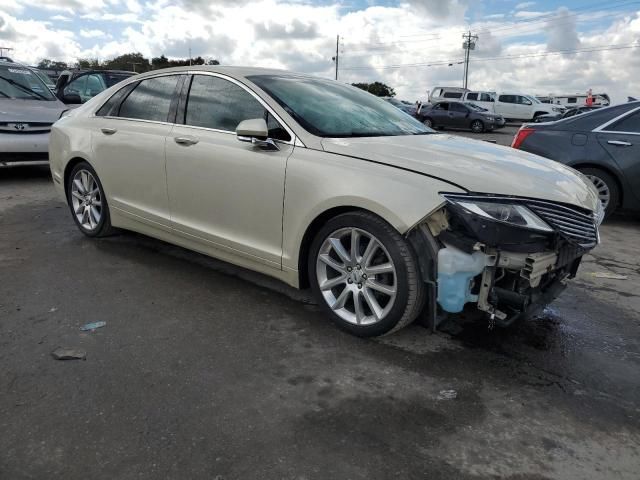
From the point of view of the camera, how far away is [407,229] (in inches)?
116

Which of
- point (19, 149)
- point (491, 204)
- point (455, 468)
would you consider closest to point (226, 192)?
point (491, 204)

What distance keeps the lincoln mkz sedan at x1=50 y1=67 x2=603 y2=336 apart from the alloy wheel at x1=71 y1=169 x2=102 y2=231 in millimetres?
465

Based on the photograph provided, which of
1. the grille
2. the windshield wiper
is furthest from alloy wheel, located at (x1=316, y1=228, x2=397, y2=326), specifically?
the windshield wiper

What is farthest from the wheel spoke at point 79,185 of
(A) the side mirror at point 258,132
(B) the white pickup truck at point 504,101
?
(B) the white pickup truck at point 504,101

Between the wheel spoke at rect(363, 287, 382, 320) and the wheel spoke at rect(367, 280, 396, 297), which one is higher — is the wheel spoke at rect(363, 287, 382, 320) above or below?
below

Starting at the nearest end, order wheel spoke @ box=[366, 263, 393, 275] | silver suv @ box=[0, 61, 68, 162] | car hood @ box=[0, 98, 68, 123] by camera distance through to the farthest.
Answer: wheel spoke @ box=[366, 263, 393, 275] → silver suv @ box=[0, 61, 68, 162] → car hood @ box=[0, 98, 68, 123]

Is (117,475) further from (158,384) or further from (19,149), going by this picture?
(19,149)

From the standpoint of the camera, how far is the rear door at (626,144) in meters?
6.43

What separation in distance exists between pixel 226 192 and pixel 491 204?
5.97 feet

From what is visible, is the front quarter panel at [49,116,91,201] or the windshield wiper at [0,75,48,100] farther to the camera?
the windshield wiper at [0,75,48,100]

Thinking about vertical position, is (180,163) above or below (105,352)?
above

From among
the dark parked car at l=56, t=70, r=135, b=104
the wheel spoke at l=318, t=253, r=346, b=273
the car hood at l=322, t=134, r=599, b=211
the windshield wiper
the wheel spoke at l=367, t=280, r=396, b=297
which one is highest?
the dark parked car at l=56, t=70, r=135, b=104

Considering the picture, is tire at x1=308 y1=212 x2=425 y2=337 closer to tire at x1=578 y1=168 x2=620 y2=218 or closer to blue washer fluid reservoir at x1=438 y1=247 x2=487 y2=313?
blue washer fluid reservoir at x1=438 y1=247 x2=487 y2=313

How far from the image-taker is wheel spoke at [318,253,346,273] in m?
3.35
